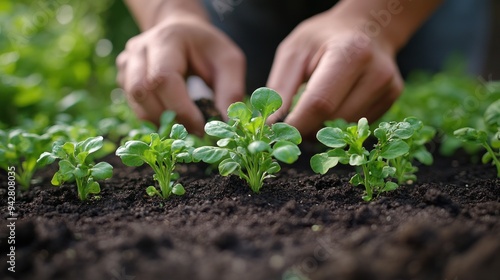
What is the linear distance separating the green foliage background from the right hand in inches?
19.7

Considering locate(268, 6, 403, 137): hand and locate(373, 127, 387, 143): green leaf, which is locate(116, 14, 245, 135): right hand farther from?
locate(373, 127, 387, 143): green leaf

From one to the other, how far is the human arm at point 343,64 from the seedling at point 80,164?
24.6 inches

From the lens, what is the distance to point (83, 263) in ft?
3.22

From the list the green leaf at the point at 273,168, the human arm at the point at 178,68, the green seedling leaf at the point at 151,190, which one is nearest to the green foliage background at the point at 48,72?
the human arm at the point at 178,68

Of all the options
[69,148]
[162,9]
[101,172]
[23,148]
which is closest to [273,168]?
[101,172]

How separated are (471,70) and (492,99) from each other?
8.56ft

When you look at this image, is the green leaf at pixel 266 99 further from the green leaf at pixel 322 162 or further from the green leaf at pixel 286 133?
the green leaf at pixel 322 162

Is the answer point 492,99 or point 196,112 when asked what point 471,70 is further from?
point 196,112

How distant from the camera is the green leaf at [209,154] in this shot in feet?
4.20

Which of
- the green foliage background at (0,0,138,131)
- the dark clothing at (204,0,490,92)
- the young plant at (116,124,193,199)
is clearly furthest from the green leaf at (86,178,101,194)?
the dark clothing at (204,0,490,92)

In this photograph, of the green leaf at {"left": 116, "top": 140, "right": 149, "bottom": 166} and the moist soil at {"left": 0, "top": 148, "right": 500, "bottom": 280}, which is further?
the green leaf at {"left": 116, "top": 140, "right": 149, "bottom": 166}

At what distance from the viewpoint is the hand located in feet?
5.42

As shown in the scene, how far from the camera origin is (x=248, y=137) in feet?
4.33

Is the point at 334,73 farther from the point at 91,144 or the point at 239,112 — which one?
the point at 91,144
